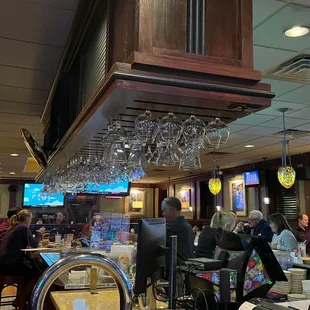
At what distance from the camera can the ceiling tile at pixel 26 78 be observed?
137 inches

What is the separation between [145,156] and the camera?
2561mm

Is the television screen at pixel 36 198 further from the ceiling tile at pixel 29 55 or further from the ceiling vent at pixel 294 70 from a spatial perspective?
the ceiling vent at pixel 294 70

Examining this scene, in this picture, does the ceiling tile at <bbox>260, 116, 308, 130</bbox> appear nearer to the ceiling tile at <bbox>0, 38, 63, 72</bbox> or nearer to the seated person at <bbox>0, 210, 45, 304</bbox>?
the ceiling tile at <bbox>0, 38, 63, 72</bbox>

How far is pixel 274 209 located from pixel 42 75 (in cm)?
772

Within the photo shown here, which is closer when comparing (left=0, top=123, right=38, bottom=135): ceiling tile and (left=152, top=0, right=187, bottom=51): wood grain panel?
(left=152, top=0, right=187, bottom=51): wood grain panel

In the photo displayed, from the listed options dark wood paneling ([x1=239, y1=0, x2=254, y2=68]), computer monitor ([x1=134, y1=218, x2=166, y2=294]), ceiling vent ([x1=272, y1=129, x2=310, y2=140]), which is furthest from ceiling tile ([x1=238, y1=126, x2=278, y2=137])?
dark wood paneling ([x1=239, y1=0, x2=254, y2=68])

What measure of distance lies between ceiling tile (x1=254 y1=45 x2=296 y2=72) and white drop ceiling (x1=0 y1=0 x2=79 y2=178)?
1.67 m

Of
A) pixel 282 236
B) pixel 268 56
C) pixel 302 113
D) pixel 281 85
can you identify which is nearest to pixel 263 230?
pixel 282 236

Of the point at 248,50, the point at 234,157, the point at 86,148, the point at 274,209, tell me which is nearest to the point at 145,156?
the point at 86,148

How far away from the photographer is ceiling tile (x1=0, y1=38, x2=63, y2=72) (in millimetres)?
2963

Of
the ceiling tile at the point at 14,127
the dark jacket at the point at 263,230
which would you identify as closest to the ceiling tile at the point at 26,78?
the ceiling tile at the point at 14,127

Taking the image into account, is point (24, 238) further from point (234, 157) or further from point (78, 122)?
point (234, 157)

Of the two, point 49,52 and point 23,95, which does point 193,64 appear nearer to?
point 49,52

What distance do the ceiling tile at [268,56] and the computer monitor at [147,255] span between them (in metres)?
2.06
